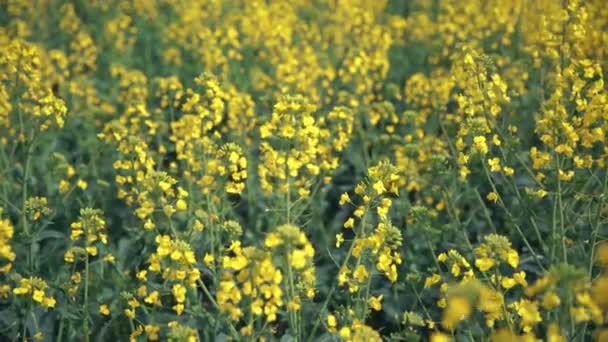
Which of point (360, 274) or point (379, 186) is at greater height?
point (379, 186)

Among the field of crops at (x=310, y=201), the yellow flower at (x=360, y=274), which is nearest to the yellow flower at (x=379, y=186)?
the field of crops at (x=310, y=201)

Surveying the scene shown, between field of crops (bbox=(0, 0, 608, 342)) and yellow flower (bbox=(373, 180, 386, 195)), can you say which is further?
yellow flower (bbox=(373, 180, 386, 195))

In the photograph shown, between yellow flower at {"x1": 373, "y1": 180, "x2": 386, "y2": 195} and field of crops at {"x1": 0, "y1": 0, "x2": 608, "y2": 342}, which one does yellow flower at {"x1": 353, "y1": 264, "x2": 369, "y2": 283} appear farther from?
yellow flower at {"x1": 373, "y1": 180, "x2": 386, "y2": 195}

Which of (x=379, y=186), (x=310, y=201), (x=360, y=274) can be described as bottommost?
(x=360, y=274)

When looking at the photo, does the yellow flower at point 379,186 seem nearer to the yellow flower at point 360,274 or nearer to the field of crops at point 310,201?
the field of crops at point 310,201

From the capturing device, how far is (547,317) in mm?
3207

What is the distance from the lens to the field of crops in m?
3.06

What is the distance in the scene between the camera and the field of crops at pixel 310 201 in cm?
306

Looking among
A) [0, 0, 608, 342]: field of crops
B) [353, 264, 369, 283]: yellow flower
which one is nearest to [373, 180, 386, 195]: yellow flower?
[0, 0, 608, 342]: field of crops

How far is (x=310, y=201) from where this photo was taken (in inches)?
168

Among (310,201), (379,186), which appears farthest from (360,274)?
(310,201)

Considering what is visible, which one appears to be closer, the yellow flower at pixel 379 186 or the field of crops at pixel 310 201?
the field of crops at pixel 310 201

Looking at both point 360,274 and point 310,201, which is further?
point 310,201

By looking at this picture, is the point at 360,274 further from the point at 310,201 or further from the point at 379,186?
the point at 310,201
